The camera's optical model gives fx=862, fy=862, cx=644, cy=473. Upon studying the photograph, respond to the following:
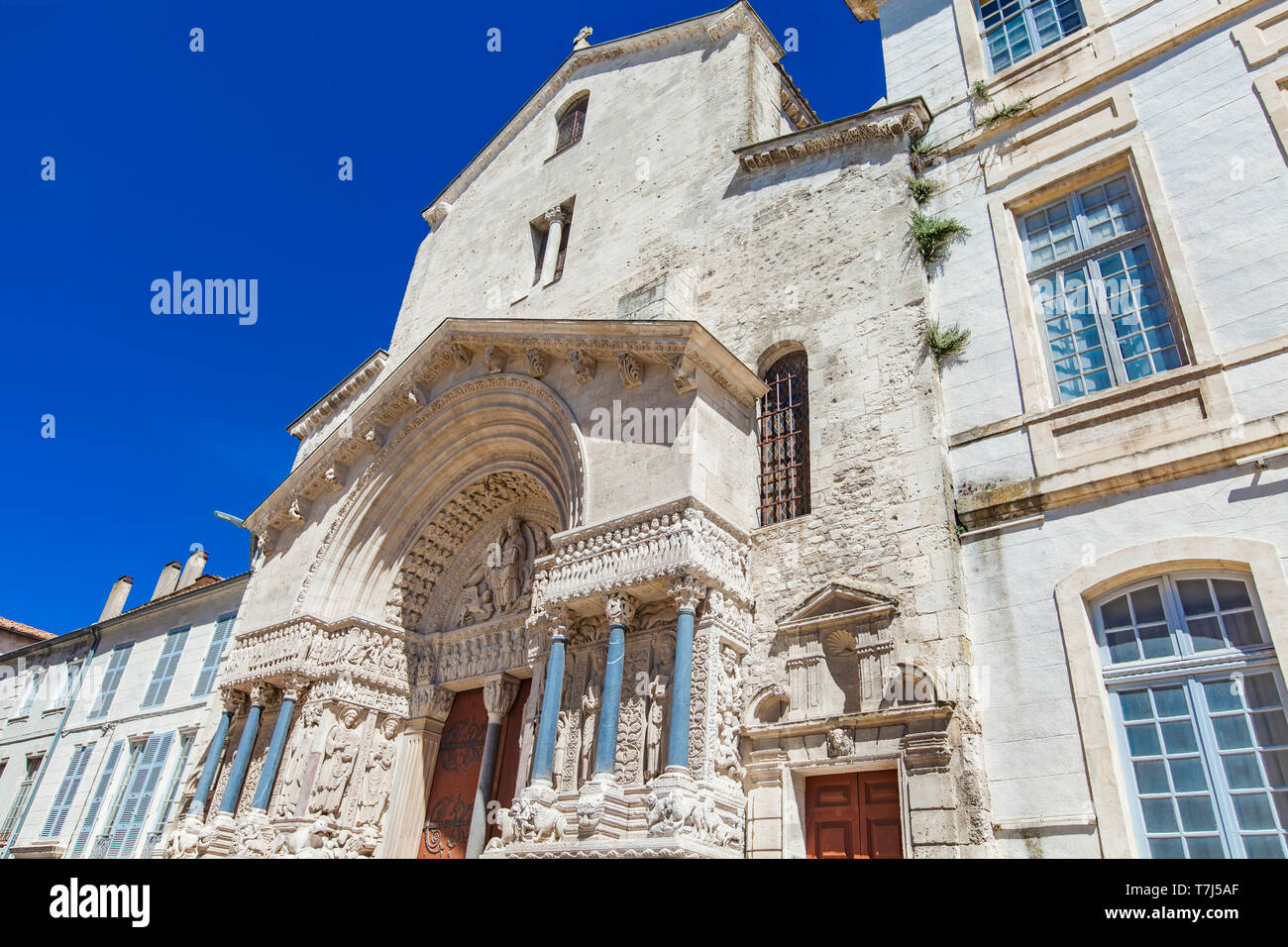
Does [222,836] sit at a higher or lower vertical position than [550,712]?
lower

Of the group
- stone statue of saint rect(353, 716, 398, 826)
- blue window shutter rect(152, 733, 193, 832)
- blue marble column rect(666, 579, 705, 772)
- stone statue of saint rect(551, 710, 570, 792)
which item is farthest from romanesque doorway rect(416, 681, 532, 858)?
blue window shutter rect(152, 733, 193, 832)

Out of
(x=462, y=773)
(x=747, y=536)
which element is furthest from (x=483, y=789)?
(x=747, y=536)

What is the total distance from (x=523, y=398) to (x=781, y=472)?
3.21 meters

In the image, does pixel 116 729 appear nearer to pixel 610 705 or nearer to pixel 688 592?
pixel 610 705

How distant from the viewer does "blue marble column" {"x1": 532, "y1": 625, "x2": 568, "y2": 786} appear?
293 inches

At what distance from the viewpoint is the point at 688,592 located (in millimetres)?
7188

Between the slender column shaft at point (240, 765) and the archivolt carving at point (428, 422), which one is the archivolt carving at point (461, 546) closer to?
the archivolt carving at point (428, 422)

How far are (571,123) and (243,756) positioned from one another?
11245 mm

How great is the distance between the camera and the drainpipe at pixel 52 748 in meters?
15.8

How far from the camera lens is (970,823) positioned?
592 centimetres

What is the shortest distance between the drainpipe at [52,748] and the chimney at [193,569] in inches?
97.5

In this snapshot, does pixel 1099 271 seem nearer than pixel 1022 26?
Yes
